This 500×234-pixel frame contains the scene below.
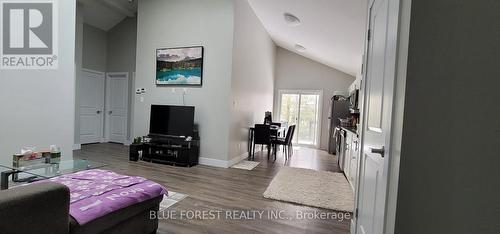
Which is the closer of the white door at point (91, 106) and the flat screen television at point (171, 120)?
the flat screen television at point (171, 120)

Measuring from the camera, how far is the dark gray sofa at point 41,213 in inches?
43.1

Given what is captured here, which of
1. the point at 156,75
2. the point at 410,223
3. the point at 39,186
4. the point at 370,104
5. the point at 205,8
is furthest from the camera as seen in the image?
the point at 156,75

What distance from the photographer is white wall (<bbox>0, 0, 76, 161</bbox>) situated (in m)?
2.66

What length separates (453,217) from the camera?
95cm

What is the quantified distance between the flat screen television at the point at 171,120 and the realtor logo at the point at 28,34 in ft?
6.70

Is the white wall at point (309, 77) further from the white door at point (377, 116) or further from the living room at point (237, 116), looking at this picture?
the white door at point (377, 116)

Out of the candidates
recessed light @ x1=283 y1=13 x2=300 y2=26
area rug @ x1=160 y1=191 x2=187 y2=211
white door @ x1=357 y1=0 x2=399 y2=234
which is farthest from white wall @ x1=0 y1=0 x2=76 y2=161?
white door @ x1=357 y1=0 x2=399 y2=234

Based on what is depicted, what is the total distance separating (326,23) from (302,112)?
4188mm

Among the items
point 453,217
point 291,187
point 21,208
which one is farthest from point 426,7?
point 291,187

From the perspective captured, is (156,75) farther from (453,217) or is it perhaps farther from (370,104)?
(453,217)

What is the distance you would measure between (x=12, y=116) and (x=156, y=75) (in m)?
2.64

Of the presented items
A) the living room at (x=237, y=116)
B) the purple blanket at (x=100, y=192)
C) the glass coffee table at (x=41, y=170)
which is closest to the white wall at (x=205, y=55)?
the living room at (x=237, y=116)

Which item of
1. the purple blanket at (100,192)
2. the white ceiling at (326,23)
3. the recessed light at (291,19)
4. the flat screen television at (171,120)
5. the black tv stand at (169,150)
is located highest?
the recessed light at (291,19)

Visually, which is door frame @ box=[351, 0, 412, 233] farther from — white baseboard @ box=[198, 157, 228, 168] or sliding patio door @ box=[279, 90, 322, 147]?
sliding patio door @ box=[279, 90, 322, 147]
